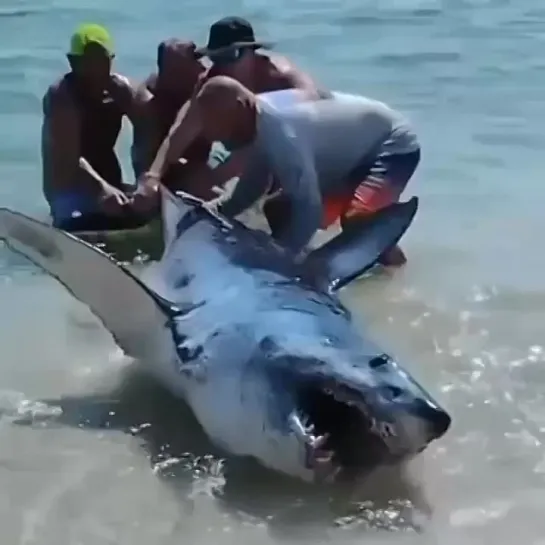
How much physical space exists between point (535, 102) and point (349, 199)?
5.47 meters

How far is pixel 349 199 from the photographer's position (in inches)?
281

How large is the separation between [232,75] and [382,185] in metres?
1.05

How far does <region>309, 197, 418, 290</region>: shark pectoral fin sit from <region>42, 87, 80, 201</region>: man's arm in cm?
246

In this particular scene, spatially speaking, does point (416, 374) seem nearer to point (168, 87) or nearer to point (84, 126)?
point (168, 87)

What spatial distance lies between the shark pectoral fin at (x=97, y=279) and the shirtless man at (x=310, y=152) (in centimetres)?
85

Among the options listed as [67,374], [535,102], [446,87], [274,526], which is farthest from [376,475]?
[446,87]

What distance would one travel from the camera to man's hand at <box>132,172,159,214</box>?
6984mm

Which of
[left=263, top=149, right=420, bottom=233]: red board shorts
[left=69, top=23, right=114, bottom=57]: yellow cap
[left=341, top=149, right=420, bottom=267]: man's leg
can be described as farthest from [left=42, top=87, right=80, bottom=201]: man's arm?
[left=341, top=149, right=420, bottom=267]: man's leg

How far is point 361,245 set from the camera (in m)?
5.87

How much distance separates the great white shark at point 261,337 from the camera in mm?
4352

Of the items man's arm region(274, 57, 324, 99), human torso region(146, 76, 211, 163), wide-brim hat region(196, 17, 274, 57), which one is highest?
wide-brim hat region(196, 17, 274, 57)

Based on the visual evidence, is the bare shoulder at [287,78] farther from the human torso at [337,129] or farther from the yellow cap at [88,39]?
the yellow cap at [88,39]

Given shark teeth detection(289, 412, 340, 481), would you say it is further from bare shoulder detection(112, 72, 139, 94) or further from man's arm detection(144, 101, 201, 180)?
bare shoulder detection(112, 72, 139, 94)

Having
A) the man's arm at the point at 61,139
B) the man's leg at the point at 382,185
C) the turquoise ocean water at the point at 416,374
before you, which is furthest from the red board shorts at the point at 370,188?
the man's arm at the point at 61,139
